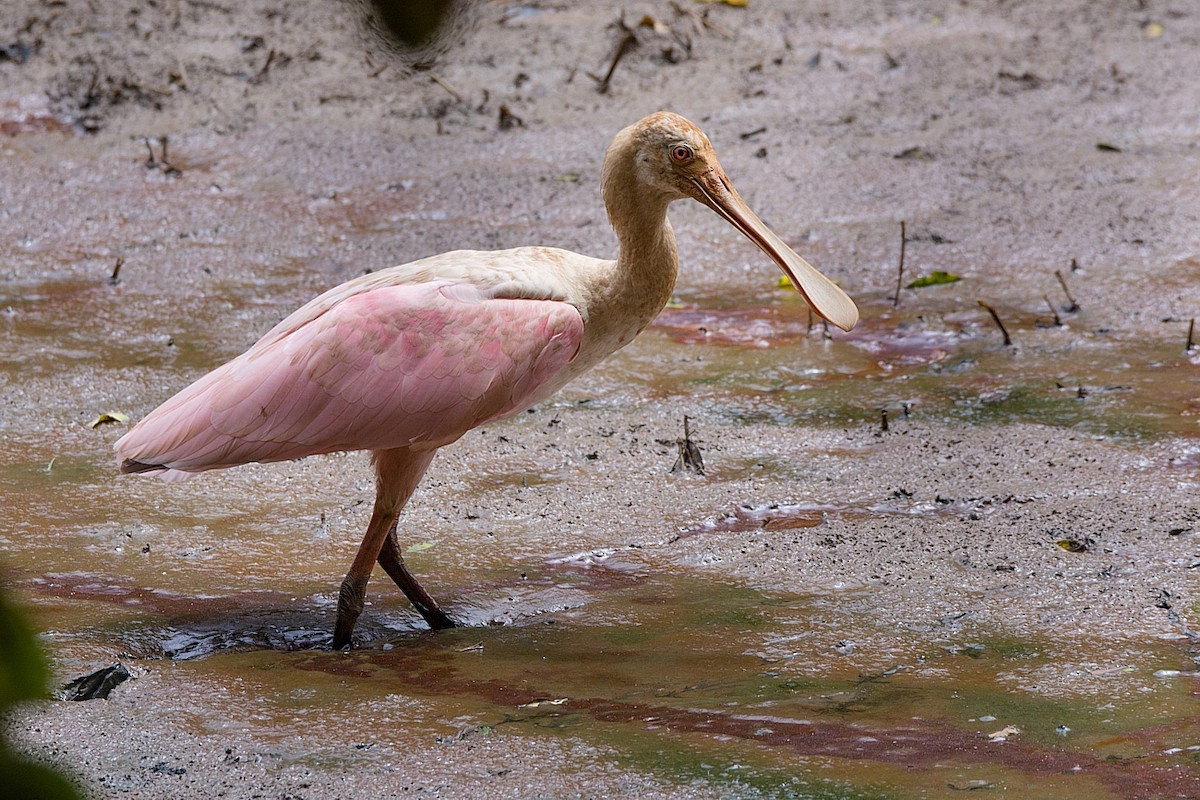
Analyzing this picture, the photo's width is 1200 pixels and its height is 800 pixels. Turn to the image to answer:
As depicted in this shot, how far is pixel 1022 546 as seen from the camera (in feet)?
12.4

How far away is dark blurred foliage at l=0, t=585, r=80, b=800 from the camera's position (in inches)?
20.2

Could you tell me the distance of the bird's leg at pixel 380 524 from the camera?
3537 millimetres

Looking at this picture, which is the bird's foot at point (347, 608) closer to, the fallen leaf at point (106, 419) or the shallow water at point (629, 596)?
the shallow water at point (629, 596)

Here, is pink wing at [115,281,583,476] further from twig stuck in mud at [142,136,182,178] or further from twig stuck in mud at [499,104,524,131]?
twig stuck in mud at [499,104,524,131]

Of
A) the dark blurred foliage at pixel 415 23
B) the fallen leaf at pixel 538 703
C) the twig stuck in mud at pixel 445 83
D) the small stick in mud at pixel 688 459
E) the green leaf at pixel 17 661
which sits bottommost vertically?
the fallen leaf at pixel 538 703

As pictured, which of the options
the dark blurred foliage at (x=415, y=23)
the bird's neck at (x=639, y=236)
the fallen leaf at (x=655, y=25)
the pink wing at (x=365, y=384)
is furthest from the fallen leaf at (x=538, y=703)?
the fallen leaf at (x=655, y=25)

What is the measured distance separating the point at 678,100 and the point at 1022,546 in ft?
17.4

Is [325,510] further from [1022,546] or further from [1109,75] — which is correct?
[1109,75]

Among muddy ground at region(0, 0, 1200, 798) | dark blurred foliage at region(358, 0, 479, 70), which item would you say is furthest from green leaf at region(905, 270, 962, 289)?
dark blurred foliage at region(358, 0, 479, 70)

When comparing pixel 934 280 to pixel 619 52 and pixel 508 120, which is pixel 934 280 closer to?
pixel 619 52

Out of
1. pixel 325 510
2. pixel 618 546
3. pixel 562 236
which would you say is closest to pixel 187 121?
pixel 562 236

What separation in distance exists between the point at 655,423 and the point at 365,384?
5.36 ft

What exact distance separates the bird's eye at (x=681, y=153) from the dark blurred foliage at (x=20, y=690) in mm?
3255

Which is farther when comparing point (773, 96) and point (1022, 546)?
point (773, 96)
